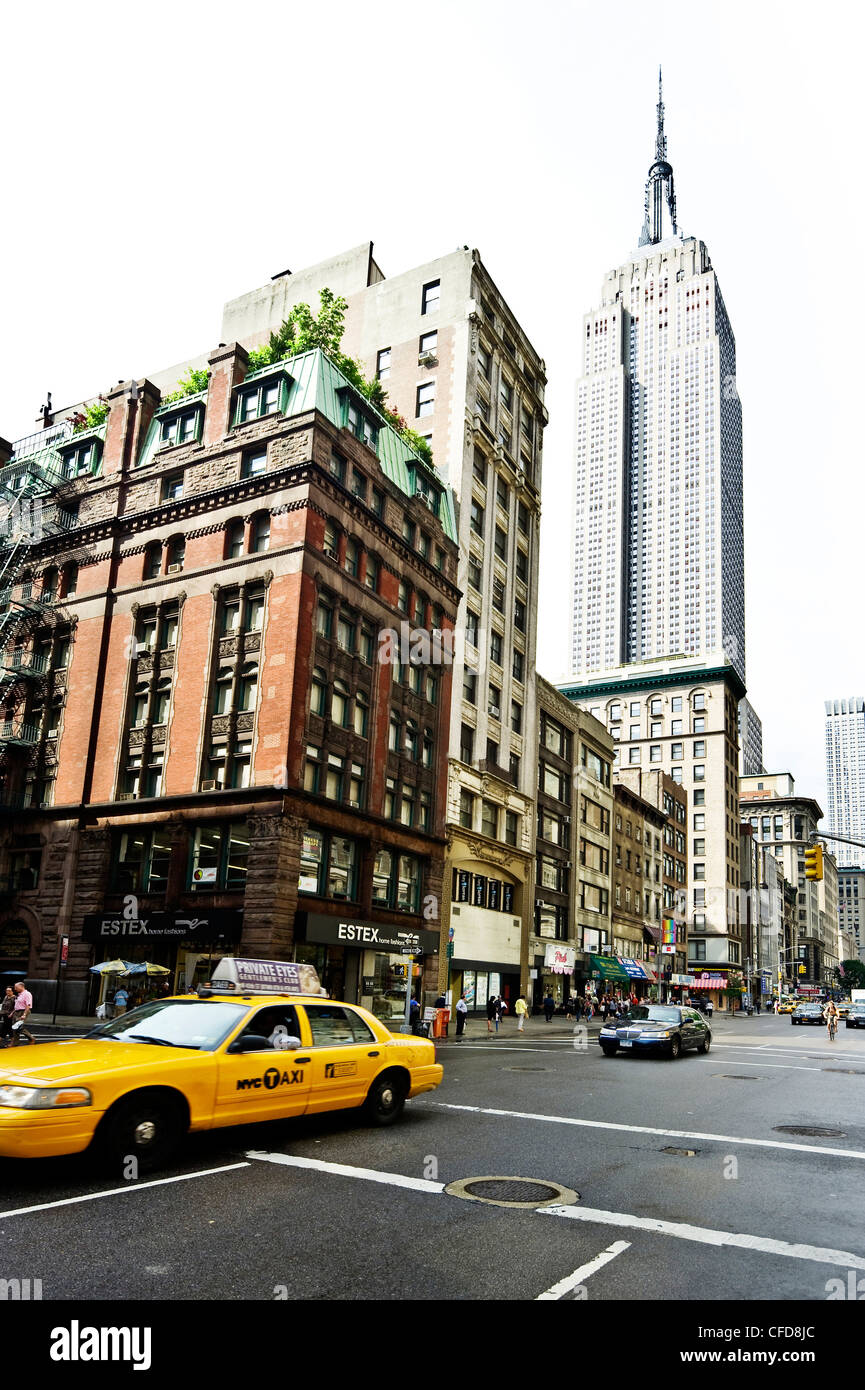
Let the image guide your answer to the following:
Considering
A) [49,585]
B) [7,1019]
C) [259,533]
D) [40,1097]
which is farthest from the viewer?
[49,585]

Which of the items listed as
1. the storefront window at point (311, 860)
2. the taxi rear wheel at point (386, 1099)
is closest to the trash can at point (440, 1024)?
the storefront window at point (311, 860)

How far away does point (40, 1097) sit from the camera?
780cm

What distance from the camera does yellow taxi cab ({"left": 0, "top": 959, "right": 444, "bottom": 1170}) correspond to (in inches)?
311

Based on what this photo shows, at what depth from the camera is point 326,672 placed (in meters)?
33.2

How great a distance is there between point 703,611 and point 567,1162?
7776 inches

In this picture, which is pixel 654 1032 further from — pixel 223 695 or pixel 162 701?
pixel 162 701

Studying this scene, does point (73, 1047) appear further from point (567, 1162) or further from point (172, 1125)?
point (567, 1162)

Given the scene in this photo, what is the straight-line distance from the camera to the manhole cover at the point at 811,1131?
12.7 meters

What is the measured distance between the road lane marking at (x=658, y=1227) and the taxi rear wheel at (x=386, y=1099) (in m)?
2.27

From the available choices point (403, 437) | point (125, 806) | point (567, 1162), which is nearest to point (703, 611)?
point (403, 437)

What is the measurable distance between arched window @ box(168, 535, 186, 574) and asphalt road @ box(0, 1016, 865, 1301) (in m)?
26.6

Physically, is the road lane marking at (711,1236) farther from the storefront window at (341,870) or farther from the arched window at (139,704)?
the arched window at (139,704)

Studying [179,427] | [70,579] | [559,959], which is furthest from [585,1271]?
[559,959]

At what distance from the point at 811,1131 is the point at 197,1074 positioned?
8875 millimetres
